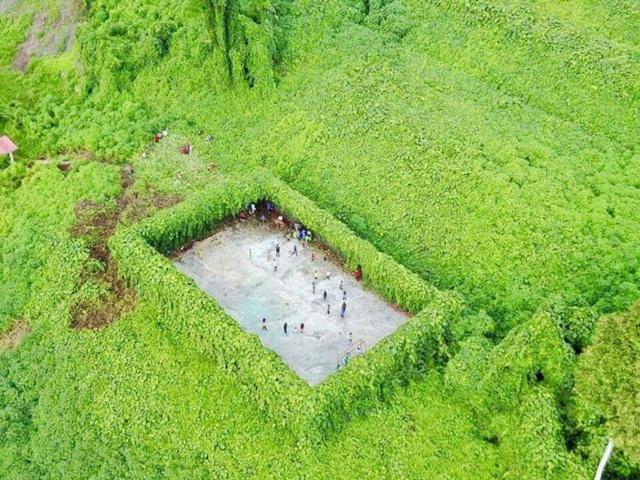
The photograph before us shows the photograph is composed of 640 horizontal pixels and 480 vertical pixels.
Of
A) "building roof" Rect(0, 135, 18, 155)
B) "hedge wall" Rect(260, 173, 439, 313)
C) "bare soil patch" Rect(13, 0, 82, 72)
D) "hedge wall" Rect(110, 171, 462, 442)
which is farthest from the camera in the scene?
"bare soil patch" Rect(13, 0, 82, 72)

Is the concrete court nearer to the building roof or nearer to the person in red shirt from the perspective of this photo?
the person in red shirt

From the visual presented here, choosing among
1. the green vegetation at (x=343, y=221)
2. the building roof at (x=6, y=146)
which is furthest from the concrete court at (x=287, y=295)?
the building roof at (x=6, y=146)

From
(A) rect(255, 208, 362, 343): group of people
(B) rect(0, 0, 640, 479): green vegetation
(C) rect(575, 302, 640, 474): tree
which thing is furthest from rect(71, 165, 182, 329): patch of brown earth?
(C) rect(575, 302, 640, 474): tree

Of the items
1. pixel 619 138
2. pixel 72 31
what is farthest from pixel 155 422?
pixel 72 31

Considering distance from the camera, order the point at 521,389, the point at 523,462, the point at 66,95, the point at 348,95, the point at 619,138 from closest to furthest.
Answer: the point at 523,462 → the point at 521,389 → the point at 619,138 → the point at 348,95 → the point at 66,95

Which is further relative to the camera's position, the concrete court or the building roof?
the building roof

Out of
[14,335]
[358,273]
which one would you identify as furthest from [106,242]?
[358,273]

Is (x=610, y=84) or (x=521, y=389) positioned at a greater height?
(x=610, y=84)

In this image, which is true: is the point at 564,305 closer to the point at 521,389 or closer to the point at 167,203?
the point at 521,389
